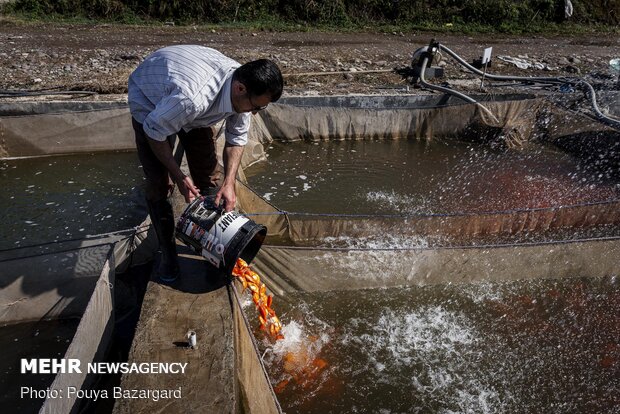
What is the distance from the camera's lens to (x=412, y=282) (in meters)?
4.13

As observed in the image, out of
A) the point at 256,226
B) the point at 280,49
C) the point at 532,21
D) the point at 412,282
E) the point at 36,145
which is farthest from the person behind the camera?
the point at 532,21

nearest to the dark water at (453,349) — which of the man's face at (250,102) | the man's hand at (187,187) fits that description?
the man's hand at (187,187)

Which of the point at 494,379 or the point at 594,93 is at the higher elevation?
the point at 594,93

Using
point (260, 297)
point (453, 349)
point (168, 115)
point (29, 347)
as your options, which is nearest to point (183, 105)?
point (168, 115)

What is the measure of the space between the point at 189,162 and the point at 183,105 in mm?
1067

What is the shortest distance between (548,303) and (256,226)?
2966mm

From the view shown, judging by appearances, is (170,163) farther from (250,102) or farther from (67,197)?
(67,197)

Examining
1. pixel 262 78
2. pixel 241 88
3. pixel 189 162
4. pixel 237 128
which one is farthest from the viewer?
pixel 189 162

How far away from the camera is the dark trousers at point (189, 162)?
124 inches

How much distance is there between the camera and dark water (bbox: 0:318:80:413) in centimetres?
351

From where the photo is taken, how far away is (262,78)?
265 cm

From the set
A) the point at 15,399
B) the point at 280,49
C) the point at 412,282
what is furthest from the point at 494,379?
the point at 280,49

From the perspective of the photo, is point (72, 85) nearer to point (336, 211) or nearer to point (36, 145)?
point (36, 145)

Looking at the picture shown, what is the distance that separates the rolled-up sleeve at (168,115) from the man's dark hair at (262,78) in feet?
1.15
